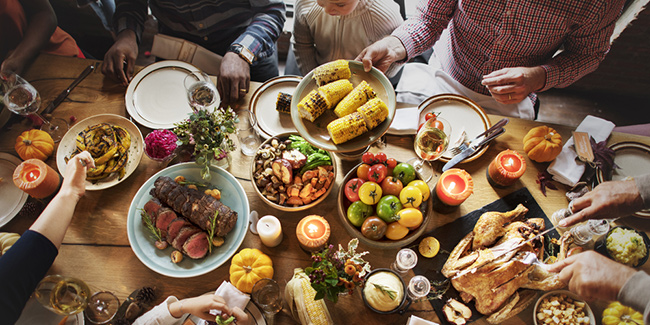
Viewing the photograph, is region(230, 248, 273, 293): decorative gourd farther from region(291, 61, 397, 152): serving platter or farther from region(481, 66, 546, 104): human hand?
region(481, 66, 546, 104): human hand

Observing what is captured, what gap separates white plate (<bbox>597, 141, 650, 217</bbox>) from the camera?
1.80 metres

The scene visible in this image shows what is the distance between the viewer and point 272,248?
172 centimetres

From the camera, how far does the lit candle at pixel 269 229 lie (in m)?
1.59

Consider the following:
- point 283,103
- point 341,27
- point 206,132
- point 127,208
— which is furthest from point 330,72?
point 127,208

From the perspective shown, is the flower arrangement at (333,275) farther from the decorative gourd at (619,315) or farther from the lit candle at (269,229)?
the decorative gourd at (619,315)

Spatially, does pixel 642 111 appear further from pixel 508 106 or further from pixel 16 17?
pixel 16 17

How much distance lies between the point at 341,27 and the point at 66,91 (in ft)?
6.66

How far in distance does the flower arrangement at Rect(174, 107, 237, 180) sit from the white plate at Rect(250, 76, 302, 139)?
0.32 metres

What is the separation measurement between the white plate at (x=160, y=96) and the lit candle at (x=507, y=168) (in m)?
1.75

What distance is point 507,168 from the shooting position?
177 cm

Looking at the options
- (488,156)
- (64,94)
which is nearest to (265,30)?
(64,94)

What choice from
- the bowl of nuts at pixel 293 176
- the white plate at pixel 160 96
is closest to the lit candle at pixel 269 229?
the bowl of nuts at pixel 293 176

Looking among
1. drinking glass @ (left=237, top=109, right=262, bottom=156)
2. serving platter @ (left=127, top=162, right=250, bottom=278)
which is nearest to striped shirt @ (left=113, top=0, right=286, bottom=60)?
drinking glass @ (left=237, top=109, right=262, bottom=156)

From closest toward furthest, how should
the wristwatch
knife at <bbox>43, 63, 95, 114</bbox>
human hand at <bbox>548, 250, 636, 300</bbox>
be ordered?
1. human hand at <bbox>548, 250, 636, 300</bbox>
2. knife at <bbox>43, 63, 95, 114</bbox>
3. the wristwatch
